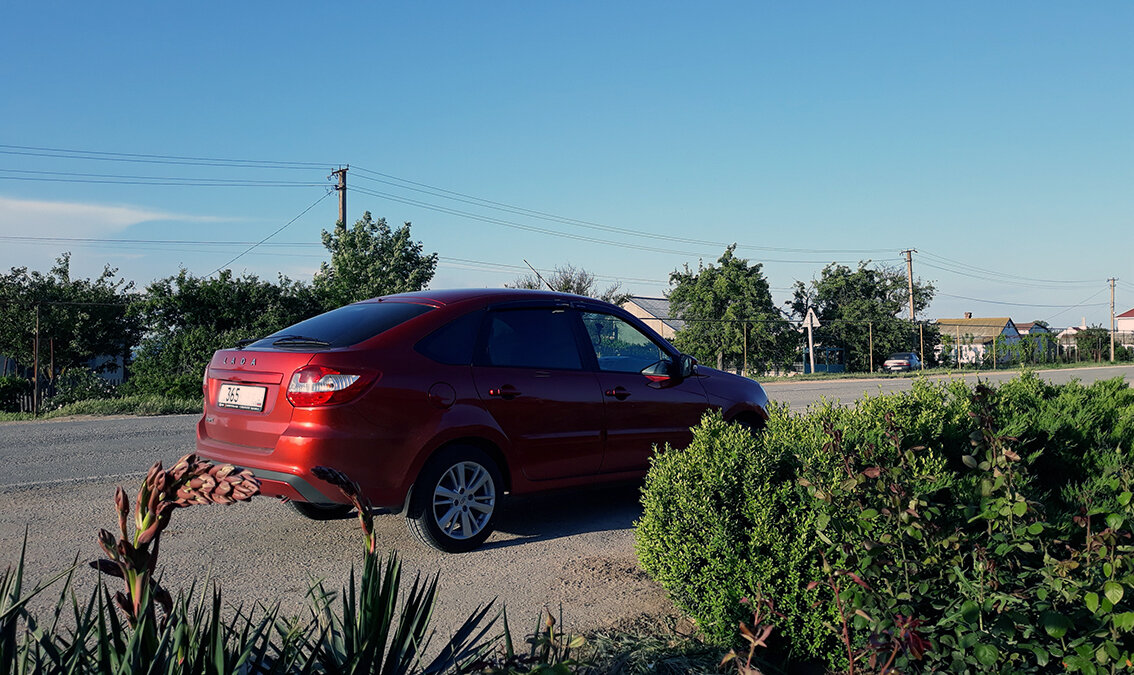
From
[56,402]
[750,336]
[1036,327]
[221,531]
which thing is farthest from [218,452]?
[1036,327]

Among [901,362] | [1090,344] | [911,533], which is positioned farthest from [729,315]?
[911,533]

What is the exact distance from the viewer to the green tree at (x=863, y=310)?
48.1m

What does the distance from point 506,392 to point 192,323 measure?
14877 mm

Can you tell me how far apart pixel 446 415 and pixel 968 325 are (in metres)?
97.1

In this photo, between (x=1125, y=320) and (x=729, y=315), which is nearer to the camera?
(x=729, y=315)

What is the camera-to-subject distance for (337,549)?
536cm

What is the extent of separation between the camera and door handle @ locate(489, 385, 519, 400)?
5523 mm

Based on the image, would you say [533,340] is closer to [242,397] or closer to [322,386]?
[322,386]

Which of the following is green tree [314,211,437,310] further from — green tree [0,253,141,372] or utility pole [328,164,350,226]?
green tree [0,253,141,372]

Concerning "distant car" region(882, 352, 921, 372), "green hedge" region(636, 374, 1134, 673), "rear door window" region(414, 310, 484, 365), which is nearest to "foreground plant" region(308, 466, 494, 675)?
"green hedge" region(636, 374, 1134, 673)

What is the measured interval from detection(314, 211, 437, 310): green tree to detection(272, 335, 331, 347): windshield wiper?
22003 mm

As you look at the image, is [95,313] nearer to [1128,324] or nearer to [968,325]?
[968,325]

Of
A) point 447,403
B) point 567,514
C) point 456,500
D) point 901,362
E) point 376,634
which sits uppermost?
point 901,362

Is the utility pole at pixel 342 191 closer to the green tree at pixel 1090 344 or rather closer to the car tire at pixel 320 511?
the car tire at pixel 320 511
